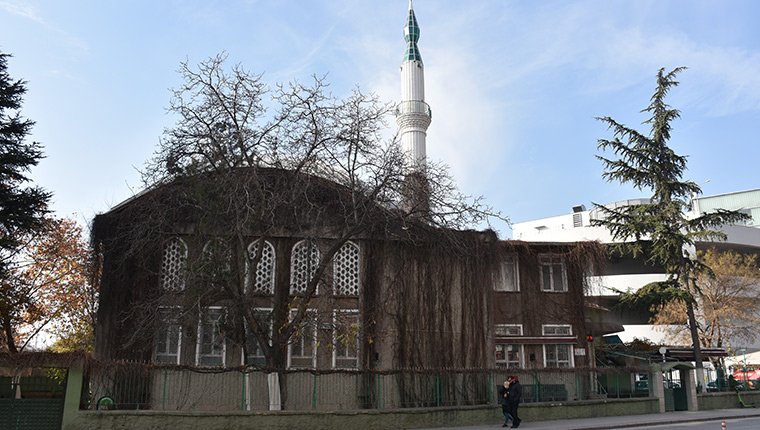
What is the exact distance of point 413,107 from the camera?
42.4 m

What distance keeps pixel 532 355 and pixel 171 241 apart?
15135 mm

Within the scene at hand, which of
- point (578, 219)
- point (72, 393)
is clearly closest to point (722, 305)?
point (578, 219)

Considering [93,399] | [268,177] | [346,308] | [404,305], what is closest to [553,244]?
[404,305]

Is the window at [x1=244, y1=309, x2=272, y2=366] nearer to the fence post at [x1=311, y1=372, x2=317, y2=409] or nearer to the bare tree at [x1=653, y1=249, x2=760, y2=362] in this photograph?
the fence post at [x1=311, y1=372, x2=317, y2=409]

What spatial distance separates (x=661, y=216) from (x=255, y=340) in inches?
780

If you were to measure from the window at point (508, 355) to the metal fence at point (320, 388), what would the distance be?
3.88 m

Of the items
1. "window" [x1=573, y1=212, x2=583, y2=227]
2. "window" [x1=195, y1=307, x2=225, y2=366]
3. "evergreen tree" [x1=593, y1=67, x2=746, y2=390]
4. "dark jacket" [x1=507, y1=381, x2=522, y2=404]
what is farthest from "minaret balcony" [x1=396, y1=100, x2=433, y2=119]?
"window" [x1=573, y1=212, x2=583, y2=227]

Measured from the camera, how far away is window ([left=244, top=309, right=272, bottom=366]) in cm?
2130

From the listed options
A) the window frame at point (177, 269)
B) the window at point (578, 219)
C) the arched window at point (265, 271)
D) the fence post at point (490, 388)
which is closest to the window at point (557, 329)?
the fence post at point (490, 388)

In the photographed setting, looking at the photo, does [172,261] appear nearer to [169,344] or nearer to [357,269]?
[169,344]

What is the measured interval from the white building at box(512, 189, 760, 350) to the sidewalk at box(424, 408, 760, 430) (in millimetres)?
17855

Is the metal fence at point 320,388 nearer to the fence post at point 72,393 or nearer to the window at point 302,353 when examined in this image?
the fence post at point 72,393

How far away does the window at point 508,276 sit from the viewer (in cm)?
2797

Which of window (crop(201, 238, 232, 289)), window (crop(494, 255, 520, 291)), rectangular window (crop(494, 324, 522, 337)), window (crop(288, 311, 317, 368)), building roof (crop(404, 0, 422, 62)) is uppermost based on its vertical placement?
building roof (crop(404, 0, 422, 62))
